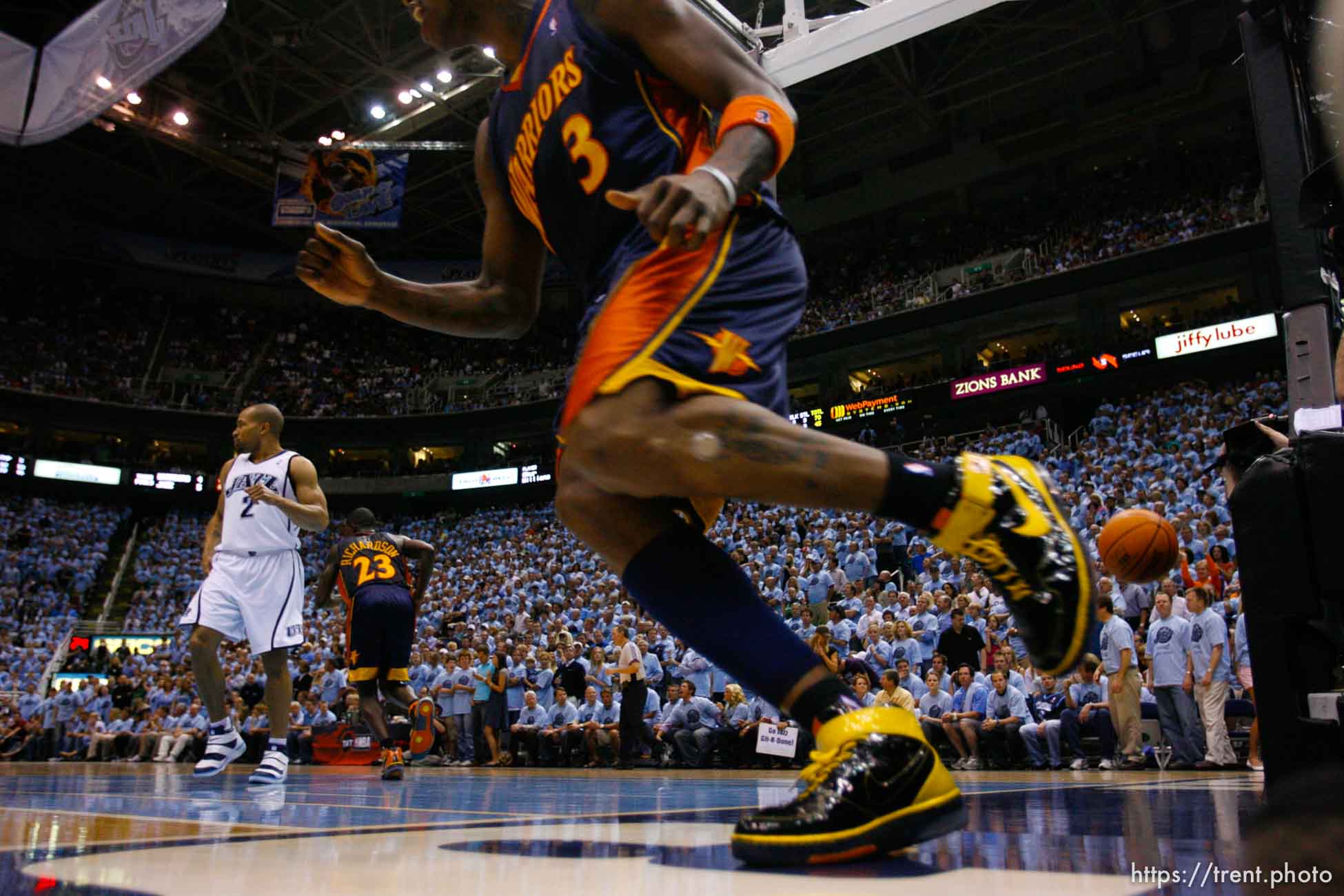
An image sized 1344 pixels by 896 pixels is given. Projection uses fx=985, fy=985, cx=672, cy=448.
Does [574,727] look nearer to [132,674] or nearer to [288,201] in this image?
[132,674]

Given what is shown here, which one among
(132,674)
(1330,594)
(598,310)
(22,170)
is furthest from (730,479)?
(22,170)

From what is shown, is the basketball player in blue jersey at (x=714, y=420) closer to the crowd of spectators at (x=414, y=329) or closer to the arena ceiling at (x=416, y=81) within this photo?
the arena ceiling at (x=416, y=81)

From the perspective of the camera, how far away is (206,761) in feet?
12.6

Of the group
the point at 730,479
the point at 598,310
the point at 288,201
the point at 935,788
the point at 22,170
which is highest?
the point at 22,170

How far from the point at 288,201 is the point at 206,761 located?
16.8m

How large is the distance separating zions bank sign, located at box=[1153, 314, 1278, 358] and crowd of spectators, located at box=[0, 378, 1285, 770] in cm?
89

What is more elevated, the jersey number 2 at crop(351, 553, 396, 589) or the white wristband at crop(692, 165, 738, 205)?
the white wristband at crop(692, 165, 738, 205)

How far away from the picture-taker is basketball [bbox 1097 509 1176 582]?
2176 millimetres

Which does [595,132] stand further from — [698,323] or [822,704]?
[822,704]

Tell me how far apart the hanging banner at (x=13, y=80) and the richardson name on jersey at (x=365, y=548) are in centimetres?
639

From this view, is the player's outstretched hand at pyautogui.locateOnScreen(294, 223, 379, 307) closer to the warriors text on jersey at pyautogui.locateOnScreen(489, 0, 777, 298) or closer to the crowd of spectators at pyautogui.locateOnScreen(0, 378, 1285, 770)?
the warriors text on jersey at pyautogui.locateOnScreen(489, 0, 777, 298)

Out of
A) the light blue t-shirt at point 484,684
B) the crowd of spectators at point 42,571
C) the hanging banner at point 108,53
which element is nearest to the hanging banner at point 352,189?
the hanging banner at point 108,53

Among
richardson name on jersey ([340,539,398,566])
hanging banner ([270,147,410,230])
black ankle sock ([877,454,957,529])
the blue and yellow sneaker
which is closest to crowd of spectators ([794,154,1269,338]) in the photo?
hanging banner ([270,147,410,230])

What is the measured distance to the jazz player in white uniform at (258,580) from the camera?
3.76m
